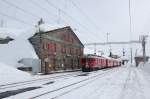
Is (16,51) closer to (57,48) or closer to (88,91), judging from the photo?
(57,48)

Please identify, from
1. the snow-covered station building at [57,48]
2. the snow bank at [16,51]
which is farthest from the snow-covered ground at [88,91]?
the snow bank at [16,51]

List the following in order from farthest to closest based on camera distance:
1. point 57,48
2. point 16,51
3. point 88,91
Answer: point 57,48 < point 16,51 < point 88,91

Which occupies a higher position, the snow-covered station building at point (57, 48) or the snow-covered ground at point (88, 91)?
the snow-covered station building at point (57, 48)

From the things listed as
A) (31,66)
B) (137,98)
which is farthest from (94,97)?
(31,66)

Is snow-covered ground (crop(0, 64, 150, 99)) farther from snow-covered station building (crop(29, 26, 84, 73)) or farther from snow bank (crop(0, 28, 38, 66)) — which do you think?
snow bank (crop(0, 28, 38, 66))

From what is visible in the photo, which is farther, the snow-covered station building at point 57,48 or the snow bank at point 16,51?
the snow-covered station building at point 57,48

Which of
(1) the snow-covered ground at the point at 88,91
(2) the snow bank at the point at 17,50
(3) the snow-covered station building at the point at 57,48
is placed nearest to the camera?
(1) the snow-covered ground at the point at 88,91

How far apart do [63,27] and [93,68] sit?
1730cm

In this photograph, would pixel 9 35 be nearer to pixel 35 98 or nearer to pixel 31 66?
pixel 31 66

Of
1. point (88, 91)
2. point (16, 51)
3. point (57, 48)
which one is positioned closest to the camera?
point (88, 91)

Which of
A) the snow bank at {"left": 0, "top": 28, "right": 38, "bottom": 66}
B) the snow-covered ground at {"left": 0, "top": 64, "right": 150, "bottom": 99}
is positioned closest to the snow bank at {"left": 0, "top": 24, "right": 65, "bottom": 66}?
the snow bank at {"left": 0, "top": 28, "right": 38, "bottom": 66}

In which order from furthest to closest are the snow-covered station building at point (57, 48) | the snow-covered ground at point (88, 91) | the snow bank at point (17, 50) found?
the snow-covered station building at point (57, 48), the snow bank at point (17, 50), the snow-covered ground at point (88, 91)

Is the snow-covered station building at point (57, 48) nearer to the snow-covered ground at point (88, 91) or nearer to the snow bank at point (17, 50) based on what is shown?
the snow bank at point (17, 50)

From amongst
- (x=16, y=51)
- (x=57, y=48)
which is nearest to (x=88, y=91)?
(x=16, y=51)
